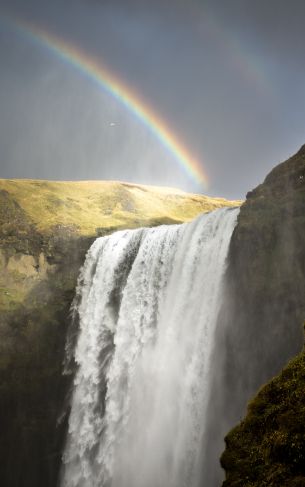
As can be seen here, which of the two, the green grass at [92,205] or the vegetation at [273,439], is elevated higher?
the green grass at [92,205]

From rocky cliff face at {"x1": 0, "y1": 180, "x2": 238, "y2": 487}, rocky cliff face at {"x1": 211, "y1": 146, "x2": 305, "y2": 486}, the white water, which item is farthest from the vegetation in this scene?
rocky cliff face at {"x1": 0, "y1": 180, "x2": 238, "y2": 487}

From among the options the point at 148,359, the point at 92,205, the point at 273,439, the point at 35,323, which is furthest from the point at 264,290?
the point at 92,205

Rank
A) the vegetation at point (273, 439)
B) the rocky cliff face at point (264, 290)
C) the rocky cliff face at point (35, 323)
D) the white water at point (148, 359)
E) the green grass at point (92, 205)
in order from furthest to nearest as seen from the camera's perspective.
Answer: the green grass at point (92, 205) < the rocky cliff face at point (35, 323) < the white water at point (148, 359) < the rocky cliff face at point (264, 290) < the vegetation at point (273, 439)

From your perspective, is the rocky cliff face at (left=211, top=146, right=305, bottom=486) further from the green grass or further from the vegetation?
the green grass

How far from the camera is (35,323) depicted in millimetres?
32344

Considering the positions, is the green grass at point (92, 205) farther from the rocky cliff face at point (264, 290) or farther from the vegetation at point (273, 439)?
the vegetation at point (273, 439)

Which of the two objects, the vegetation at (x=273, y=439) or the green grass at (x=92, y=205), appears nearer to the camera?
the vegetation at (x=273, y=439)

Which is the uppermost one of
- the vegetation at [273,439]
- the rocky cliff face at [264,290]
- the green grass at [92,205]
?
the green grass at [92,205]

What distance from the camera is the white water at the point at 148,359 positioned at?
20.3m

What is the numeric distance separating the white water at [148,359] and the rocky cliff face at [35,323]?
261 cm

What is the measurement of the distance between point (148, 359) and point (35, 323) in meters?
12.7

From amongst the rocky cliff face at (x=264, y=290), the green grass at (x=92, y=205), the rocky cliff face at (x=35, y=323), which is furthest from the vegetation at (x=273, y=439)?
the green grass at (x=92, y=205)

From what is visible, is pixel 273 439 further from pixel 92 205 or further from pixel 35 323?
→ pixel 92 205

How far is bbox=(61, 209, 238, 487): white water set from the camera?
20.3 metres
